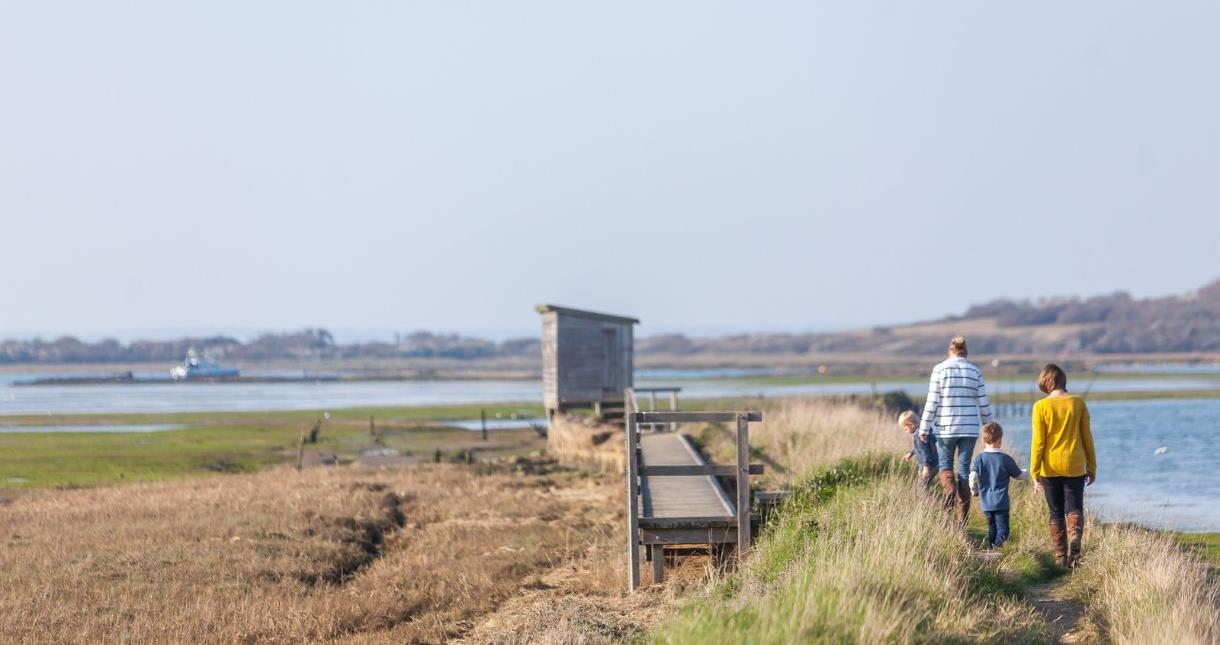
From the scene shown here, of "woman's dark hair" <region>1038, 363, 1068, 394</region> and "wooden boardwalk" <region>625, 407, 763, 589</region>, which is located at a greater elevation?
"woman's dark hair" <region>1038, 363, 1068, 394</region>

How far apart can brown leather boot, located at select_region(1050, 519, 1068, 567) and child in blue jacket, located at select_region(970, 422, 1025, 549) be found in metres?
0.60

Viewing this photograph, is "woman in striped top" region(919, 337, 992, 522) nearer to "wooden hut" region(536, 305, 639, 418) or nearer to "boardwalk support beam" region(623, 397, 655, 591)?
"boardwalk support beam" region(623, 397, 655, 591)

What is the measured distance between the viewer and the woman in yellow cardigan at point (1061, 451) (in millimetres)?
12336

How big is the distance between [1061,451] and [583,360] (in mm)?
28697

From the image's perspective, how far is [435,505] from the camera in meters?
24.5

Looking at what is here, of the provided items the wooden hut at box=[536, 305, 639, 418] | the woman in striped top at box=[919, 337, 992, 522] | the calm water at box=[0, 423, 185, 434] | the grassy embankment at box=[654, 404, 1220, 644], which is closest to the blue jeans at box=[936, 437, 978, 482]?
the woman in striped top at box=[919, 337, 992, 522]

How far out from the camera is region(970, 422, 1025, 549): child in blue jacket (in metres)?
13.2

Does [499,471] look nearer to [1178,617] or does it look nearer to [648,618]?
[648,618]

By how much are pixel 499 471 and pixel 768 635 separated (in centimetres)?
2250

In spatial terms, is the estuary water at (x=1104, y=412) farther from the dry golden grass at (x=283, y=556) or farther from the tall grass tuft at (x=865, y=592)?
the dry golden grass at (x=283, y=556)

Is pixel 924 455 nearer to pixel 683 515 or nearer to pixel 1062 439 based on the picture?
pixel 1062 439

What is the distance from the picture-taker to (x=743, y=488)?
1522 centimetres

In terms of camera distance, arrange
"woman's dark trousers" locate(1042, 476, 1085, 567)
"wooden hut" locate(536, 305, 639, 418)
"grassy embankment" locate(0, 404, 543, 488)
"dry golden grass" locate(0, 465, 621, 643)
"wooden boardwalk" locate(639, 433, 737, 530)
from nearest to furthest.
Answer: "woman's dark trousers" locate(1042, 476, 1085, 567) → "dry golden grass" locate(0, 465, 621, 643) → "wooden boardwalk" locate(639, 433, 737, 530) → "grassy embankment" locate(0, 404, 543, 488) → "wooden hut" locate(536, 305, 639, 418)

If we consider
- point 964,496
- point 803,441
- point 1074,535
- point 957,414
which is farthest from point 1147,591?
point 803,441
